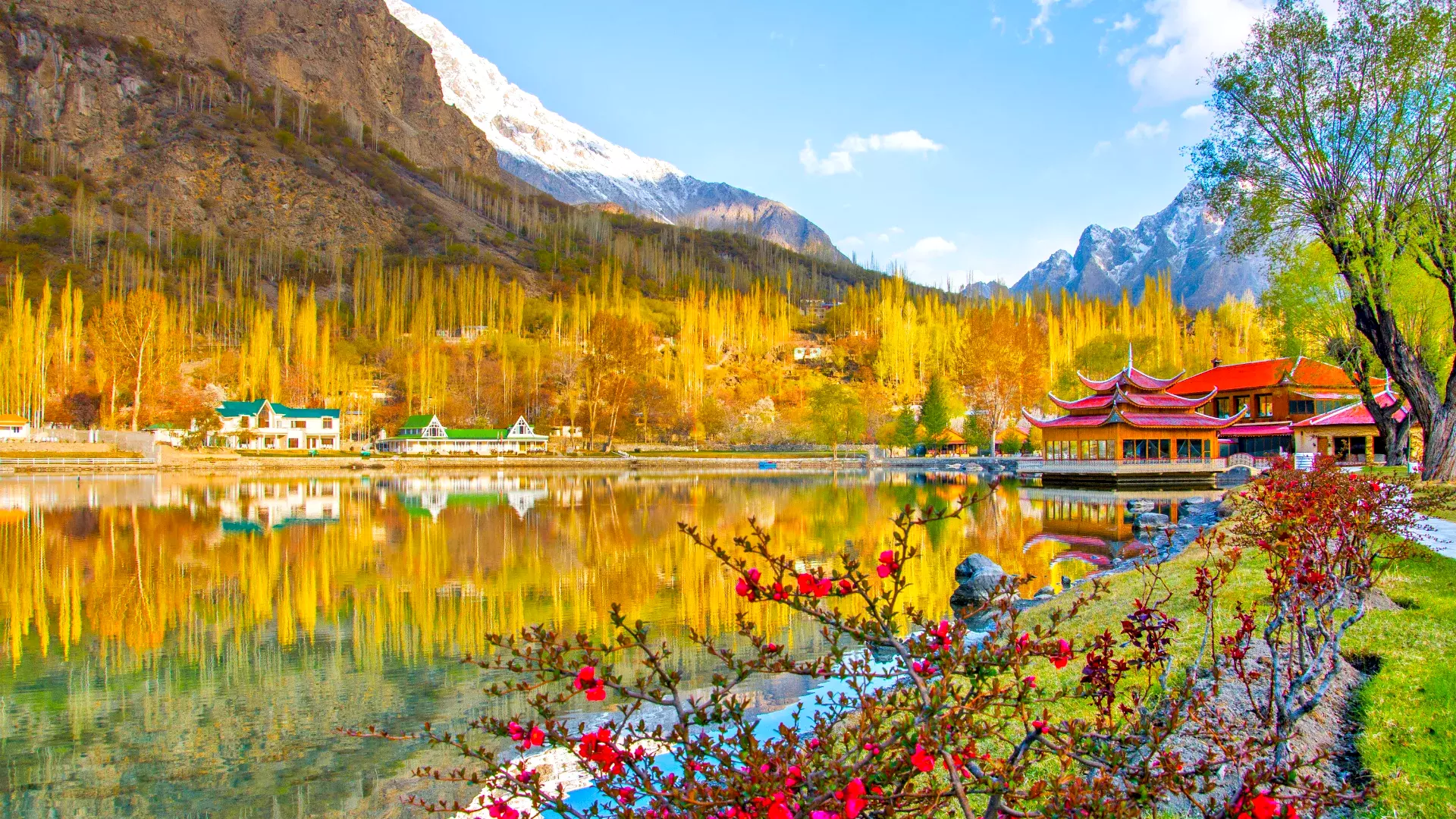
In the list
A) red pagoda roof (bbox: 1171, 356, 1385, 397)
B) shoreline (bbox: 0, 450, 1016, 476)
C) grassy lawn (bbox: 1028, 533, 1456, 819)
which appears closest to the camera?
grassy lawn (bbox: 1028, 533, 1456, 819)

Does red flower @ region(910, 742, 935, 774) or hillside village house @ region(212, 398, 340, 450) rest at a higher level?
hillside village house @ region(212, 398, 340, 450)

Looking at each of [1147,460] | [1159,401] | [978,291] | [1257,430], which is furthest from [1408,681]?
[978,291]

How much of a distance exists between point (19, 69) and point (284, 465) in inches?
3834

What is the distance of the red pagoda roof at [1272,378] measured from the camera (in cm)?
4088

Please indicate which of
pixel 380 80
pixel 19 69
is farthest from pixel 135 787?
pixel 380 80

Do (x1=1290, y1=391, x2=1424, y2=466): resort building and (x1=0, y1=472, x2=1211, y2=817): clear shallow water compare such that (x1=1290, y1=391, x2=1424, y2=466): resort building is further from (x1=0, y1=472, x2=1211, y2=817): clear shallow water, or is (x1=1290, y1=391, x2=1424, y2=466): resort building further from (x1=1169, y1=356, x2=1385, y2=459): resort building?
(x1=0, y1=472, x2=1211, y2=817): clear shallow water

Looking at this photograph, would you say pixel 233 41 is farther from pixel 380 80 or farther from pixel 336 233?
pixel 336 233

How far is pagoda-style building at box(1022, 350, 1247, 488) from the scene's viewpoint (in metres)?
34.9

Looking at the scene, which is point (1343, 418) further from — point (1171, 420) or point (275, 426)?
point (275, 426)

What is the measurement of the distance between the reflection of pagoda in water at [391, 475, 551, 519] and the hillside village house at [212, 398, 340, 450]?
74.9 feet

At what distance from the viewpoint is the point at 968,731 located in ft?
6.96

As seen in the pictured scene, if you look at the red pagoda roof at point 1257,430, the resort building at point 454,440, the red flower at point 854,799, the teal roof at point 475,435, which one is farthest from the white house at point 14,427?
the red pagoda roof at point 1257,430

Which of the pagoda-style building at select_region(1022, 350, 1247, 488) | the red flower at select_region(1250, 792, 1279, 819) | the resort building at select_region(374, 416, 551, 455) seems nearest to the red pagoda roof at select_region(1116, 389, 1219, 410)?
the pagoda-style building at select_region(1022, 350, 1247, 488)

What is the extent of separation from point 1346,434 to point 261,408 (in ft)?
231
